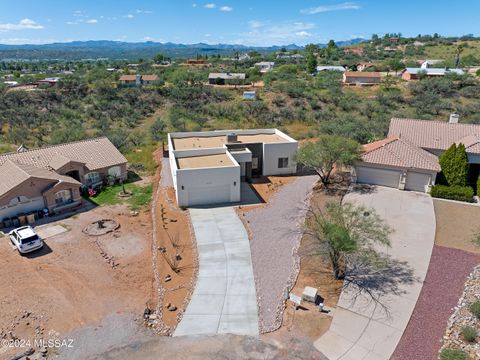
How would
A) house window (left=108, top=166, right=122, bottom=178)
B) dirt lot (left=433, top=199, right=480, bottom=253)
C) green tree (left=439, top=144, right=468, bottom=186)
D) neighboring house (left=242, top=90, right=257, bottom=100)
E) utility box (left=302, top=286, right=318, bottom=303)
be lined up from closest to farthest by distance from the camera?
utility box (left=302, top=286, right=318, bottom=303) → dirt lot (left=433, top=199, right=480, bottom=253) → green tree (left=439, top=144, right=468, bottom=186) → house window (left=108, top=166, right=122, bottom=178) → neighboring house (left=242, top=90, right=257, bottom=100)

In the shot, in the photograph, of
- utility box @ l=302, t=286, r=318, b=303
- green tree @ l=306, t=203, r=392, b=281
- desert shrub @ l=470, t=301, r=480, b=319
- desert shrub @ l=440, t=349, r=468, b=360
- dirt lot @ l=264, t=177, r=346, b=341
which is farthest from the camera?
green tree @ l=306, t=203, r=392, b=281

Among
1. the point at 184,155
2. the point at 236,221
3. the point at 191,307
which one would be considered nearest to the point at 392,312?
the point at 191,307

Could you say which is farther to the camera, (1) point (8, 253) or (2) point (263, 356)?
(1) point (8, 253)

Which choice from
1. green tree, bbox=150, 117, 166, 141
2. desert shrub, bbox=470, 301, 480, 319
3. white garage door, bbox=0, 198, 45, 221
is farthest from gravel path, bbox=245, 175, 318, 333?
green tree, bbox=150, 117, 166, 141

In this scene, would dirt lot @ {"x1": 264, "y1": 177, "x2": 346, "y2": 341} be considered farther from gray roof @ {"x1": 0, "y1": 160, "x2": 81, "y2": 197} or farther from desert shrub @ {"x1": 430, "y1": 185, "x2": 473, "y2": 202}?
gray roof @ {"x1": 0, "y1": 160, "x2": 81, "y2": 197}

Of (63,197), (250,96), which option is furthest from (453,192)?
(250,96)

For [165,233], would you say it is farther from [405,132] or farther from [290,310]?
[405,132]

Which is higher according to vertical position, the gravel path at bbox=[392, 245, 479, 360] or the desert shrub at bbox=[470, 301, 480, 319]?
the desert shrub at bbox=[470, 301, 480, 319]

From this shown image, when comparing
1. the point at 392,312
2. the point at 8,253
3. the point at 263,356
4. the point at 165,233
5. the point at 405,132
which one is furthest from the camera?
the point at 405,132
